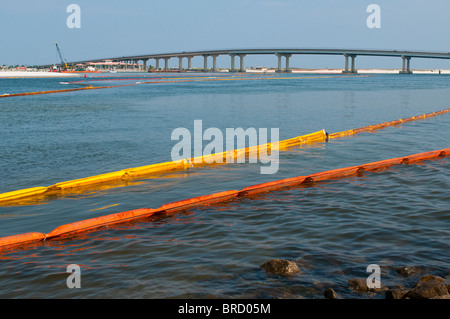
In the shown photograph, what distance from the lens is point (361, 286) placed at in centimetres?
675

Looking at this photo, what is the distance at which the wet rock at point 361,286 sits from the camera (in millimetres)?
6727

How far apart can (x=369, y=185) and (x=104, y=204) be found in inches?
319

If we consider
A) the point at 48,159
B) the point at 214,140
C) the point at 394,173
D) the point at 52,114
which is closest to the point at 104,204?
the point at 48,159

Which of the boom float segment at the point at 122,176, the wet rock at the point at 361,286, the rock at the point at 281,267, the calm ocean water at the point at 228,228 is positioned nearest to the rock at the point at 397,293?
the wet rock at the point at 361,286

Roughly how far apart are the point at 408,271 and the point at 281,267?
2140 millimetres

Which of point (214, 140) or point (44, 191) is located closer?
point (44, 191)

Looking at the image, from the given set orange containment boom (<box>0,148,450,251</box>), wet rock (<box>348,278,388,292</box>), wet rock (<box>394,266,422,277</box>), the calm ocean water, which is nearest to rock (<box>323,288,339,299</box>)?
the calm ocean water

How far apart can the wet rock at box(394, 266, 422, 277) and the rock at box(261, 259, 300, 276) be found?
173cm

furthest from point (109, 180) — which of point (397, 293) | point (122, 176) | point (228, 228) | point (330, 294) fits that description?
point (397, 293)

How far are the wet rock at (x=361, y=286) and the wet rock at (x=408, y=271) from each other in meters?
0.68

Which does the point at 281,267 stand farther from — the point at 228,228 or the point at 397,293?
the point at 228,228

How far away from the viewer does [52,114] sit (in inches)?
1537

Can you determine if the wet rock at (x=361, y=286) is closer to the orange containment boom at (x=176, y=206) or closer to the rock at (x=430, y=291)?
the rock at (x=430, y=291)
